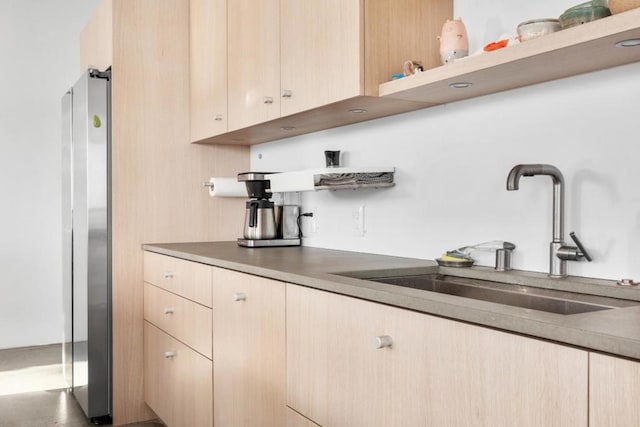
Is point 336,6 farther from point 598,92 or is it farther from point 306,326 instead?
point 306,326

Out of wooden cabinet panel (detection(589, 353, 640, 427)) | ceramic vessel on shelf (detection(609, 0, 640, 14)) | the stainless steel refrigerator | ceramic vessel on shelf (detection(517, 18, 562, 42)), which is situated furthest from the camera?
the stainless steel refrigerator

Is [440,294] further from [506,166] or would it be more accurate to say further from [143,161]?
[143,161]

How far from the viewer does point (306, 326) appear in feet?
5.53

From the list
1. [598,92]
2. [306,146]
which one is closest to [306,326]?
[598,92]

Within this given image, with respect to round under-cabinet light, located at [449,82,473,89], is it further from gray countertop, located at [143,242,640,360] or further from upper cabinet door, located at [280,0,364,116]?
gray countertop, located at [143,242,640,360]

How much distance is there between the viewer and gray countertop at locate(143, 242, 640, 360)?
93 centimetres

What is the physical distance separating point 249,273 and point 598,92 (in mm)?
1166

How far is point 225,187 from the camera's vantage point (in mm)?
3170

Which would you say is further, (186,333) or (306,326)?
(186,333)

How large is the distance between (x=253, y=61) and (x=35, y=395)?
229 centimetres

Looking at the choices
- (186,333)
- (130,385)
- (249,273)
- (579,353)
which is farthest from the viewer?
(130,385)

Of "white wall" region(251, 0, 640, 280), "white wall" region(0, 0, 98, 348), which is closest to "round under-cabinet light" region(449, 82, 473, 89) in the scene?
"white wall" region(251, 0, 640, 280)

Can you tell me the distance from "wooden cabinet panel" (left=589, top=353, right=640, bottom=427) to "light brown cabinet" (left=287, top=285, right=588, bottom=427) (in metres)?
0.02

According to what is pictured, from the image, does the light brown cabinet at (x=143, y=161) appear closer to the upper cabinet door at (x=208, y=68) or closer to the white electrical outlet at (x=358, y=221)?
the upper cabinet door at (x=208, y=68)
